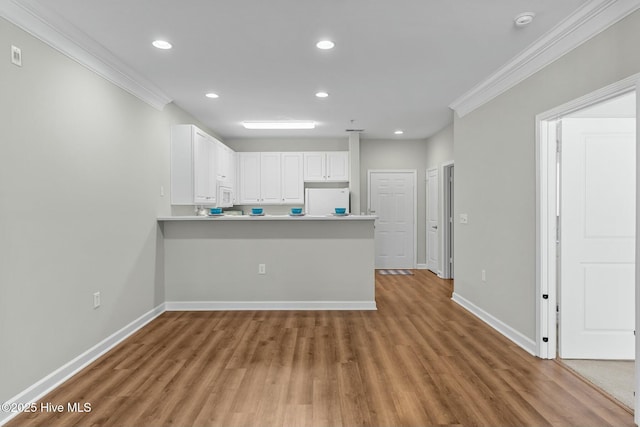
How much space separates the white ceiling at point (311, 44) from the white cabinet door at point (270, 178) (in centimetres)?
210

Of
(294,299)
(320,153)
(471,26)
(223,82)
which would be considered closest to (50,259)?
(223,82)

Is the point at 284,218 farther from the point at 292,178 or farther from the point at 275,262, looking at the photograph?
the point at 292,178

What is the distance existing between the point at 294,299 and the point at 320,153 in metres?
3.26

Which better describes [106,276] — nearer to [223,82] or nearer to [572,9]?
[223,82]

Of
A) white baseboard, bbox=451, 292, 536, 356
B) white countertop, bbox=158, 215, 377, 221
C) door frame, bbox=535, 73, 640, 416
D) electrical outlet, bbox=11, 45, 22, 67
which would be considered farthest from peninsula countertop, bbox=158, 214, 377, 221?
electrical outlet, bbox=11, 45, 22, 67

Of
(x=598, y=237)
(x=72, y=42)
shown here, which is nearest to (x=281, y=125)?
(x=72, y=42)

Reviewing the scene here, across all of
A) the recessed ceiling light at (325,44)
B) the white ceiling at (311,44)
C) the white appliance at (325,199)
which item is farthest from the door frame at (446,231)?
the recessed ceiling light at (325,44)

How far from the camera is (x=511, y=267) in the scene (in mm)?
3455

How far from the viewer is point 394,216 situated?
732 centimetres

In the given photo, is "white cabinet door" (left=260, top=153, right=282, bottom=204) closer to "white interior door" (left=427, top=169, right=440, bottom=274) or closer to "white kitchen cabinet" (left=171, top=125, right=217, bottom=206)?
"white kitchen cabinet" (left=171, top=125, right=217, bottom=206)

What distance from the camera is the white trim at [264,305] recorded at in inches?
175

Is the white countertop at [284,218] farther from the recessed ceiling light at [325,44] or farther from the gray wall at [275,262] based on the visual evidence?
the recessed ceiling light at [325,44]

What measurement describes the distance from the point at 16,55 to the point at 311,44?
1.98 meters

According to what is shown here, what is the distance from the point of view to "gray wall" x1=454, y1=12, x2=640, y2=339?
2.41 metres
